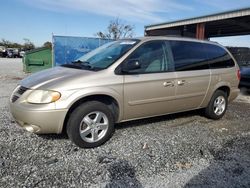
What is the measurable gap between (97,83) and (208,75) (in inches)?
105

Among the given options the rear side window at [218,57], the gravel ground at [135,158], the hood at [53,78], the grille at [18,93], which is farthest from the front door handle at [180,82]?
the grille at [18,93]

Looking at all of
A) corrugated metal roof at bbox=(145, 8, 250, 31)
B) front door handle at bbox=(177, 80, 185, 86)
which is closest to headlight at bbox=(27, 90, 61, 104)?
front door handle at bbox=(177, 80, 185, 86)

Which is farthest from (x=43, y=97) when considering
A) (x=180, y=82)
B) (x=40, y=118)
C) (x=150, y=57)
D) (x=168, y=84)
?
(x=180, y=82)

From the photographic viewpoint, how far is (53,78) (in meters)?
4.27

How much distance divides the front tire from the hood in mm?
449

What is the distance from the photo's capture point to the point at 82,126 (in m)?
4.30

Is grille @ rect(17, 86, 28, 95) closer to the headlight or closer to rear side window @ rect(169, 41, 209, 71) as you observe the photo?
the headlight

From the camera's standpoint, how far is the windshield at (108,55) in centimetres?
470

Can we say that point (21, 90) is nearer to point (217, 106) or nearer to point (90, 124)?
point (90, 124)

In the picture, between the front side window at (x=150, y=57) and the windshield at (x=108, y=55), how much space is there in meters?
0.17

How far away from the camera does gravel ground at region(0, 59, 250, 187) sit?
11.3 ft

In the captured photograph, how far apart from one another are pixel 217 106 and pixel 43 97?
4.02 metres

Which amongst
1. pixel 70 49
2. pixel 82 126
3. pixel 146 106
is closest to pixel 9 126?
pixel 82 126

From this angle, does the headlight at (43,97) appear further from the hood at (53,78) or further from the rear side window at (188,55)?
the rear side window at (188,55)
